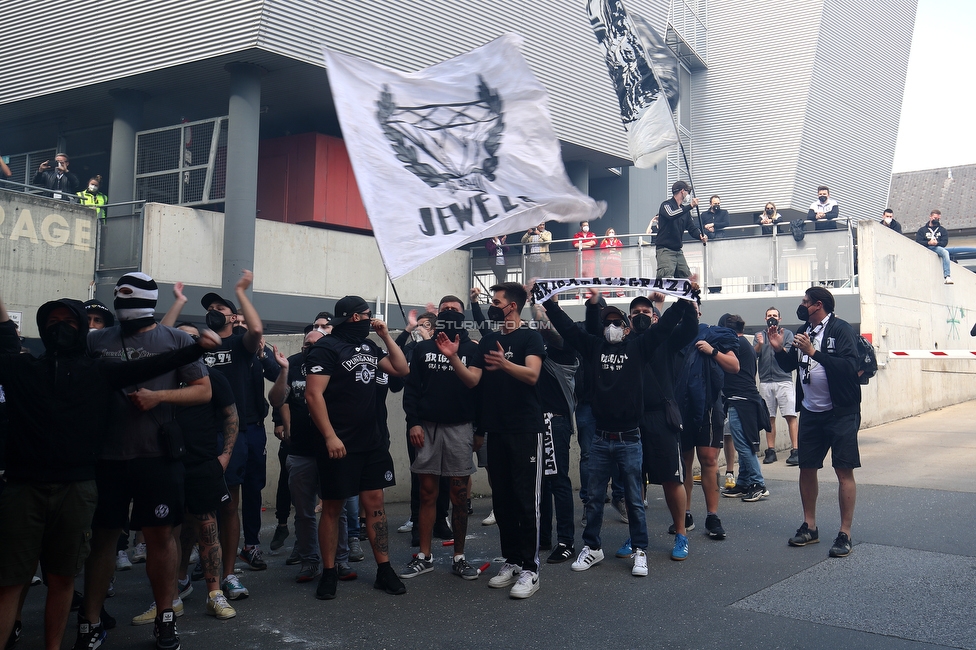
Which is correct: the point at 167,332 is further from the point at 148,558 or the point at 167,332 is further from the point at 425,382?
the point at 425,382

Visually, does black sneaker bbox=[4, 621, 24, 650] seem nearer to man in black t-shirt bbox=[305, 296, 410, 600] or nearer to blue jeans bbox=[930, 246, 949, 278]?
man in black t-shirt bbox=[305, 296, 410, 600]

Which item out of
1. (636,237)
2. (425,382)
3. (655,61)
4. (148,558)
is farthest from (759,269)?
(148,558)

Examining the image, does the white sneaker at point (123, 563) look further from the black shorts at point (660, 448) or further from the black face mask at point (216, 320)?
the black shorts at point (660, 448)

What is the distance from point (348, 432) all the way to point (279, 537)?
83.0 inches

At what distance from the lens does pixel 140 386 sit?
4727 mm

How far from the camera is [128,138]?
1916 centimetres

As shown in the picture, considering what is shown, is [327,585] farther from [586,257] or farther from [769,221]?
[769,221]

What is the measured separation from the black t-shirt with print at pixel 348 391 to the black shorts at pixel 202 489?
867 mm

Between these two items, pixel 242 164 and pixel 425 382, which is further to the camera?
pixel 242 164

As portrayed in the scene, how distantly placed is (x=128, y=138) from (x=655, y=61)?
12513 millimetres

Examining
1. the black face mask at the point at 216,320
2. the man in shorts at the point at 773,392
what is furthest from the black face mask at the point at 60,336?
the man in shorts at the point at 773,392

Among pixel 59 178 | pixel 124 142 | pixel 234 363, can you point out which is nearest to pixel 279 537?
pixel 234 363

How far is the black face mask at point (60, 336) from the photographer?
13.9 feet

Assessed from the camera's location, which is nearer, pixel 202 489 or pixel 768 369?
pixel 202 489
